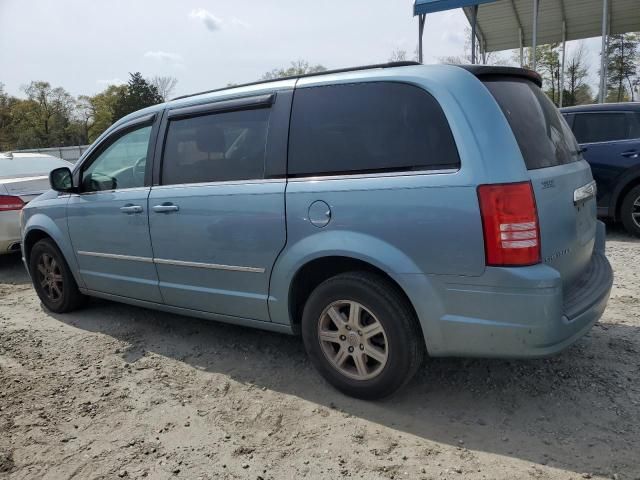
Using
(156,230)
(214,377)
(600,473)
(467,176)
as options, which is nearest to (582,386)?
(600,473)

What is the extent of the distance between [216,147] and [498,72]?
1881mm

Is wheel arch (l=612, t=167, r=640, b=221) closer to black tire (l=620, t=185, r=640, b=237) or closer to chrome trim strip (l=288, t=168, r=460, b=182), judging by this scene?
black tire (l=620, t=185, r=640, b=237)

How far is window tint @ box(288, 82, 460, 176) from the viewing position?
2805mm

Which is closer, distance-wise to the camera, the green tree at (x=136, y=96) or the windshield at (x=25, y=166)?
the windshield at (x=25, y=166)

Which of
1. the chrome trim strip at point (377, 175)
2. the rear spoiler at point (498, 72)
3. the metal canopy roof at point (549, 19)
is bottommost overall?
the chrome trim strip at point (377, 175)

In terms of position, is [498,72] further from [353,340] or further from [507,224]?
[353,340]

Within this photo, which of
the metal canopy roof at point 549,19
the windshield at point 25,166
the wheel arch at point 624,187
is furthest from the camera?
the metal canopy roof at point 549,19

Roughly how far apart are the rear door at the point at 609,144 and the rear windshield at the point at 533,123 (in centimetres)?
440

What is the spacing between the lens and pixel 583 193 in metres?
3.16

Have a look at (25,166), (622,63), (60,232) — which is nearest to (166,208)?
(60,232)

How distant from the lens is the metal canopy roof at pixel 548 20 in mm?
21469

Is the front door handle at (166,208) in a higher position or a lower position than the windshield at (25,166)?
lower

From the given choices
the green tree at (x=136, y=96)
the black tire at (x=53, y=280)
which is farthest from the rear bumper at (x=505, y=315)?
the green tree at (x=136, y=96)

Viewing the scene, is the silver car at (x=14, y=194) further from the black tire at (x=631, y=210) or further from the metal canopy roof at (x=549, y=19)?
the metal canopy roof at (x=549, y=19)
